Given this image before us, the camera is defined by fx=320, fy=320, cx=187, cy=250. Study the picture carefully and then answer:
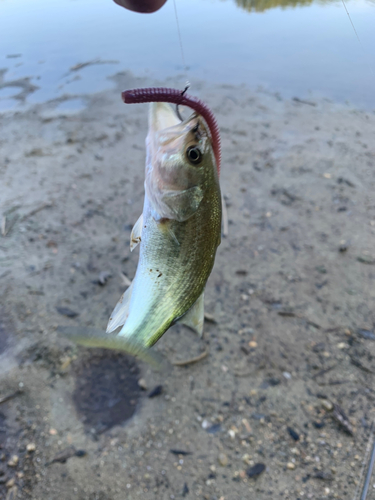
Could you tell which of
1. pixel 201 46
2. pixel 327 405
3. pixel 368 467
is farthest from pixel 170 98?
pixel 201 46

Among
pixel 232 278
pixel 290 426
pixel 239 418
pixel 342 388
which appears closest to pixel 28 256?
pixel 232 278

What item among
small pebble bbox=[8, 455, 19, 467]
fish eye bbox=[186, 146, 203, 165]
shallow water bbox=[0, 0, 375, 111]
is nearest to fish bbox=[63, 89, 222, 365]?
fish eye bbox=[186, 146, 203, 165]

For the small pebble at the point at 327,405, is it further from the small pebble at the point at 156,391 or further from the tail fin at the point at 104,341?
the tail fin at the point at 104,341

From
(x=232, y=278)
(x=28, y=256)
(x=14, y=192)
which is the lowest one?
(x=232, y=278)

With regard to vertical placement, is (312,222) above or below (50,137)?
below

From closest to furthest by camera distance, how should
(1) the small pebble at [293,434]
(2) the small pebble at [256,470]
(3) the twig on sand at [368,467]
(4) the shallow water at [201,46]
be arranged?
(3) the twig on sand at [368,467] → (2) the small pebble at [256,470] → (1) the small pebble at [293,434] → (4) the shallow water at [201,46]

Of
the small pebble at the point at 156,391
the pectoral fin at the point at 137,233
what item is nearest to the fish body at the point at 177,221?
the pectoral fin at the point at 137,233

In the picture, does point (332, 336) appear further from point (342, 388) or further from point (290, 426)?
point (290, 426)
